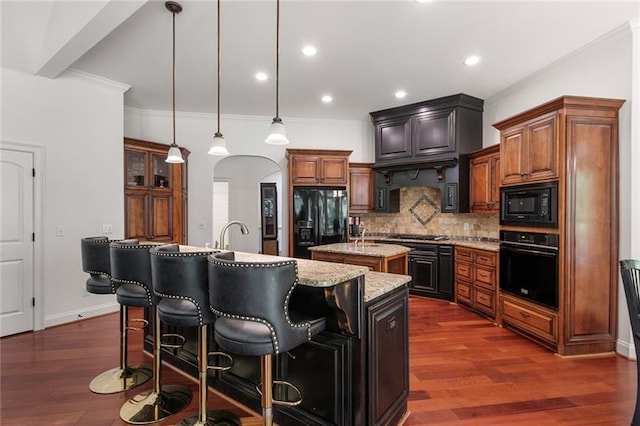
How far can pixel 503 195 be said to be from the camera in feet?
12.7

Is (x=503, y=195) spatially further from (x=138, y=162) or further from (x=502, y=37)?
(x=138, y=162)

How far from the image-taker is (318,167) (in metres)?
5.69

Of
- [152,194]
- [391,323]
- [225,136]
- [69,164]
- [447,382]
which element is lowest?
[447,382]

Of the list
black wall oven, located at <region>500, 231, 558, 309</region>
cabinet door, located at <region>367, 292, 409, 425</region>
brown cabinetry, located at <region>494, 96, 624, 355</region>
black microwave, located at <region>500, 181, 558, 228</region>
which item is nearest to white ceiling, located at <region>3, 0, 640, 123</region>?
brown cabinetry, located at <region>494, 96, 624, 355</region>

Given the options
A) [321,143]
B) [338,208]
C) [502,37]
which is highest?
[502,37]

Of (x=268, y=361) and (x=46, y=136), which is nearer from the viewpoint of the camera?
(x=268, y=361)

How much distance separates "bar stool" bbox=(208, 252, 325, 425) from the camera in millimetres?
1509

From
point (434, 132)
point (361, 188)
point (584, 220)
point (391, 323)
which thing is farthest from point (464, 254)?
point (391, 323)

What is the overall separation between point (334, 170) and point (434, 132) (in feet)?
5.67

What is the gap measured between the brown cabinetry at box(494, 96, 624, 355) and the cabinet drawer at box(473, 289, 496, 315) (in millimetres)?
837

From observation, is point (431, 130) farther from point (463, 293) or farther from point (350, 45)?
point (463, 293)

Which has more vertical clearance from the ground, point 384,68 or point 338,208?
point 384,68

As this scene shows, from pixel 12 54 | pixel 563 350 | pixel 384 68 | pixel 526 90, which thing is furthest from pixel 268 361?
pixel 526 90

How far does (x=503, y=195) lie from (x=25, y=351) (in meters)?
5.30
